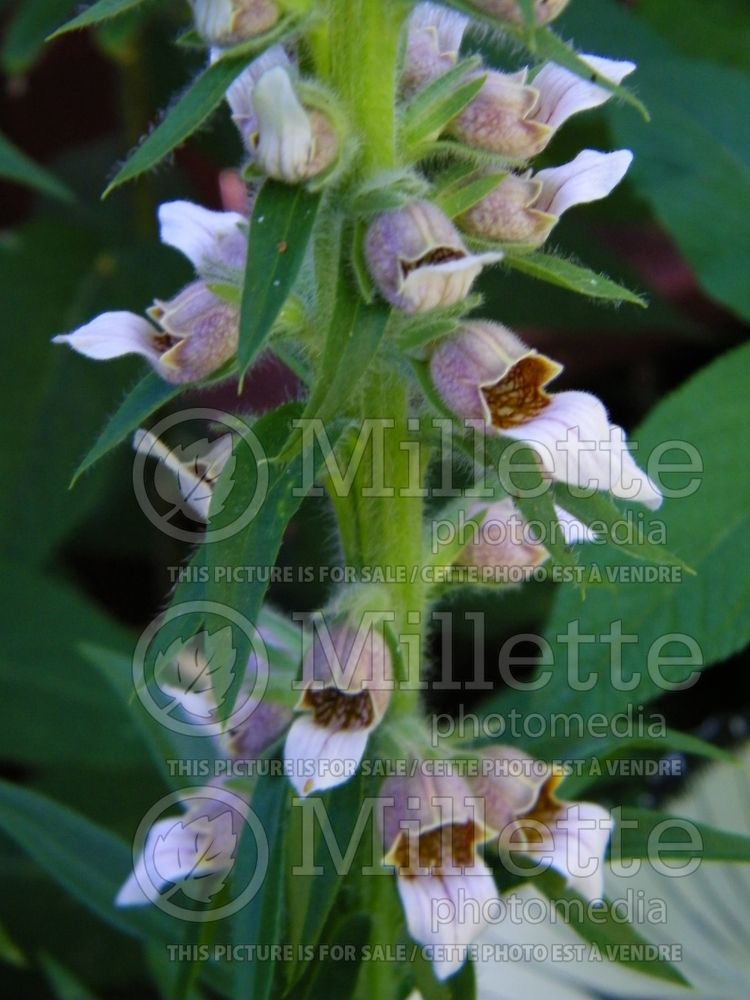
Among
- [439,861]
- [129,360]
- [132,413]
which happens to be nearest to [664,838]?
[439,861]

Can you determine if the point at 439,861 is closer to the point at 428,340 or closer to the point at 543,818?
the point at 543,818

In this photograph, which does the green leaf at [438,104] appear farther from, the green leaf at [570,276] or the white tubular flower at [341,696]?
the white tubular flower at [341,696]

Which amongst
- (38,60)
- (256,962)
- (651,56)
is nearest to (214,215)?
(256,962)

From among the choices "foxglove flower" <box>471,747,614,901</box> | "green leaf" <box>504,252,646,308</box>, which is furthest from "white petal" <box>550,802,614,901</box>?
"green leaf" <box>504,252,646,308</box>

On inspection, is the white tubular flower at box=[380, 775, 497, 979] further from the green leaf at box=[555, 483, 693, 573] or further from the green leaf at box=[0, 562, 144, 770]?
the green leaf at box=[0, 562, 144, 770]

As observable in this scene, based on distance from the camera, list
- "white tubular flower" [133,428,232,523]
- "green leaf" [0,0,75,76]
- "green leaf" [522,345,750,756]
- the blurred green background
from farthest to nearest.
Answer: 1. "green leaf" [0,0,75,76]
2. the blurred green background
3. "green leaf" [522,345,750,756]
4. "white tubular flower" [133,428,232,523]

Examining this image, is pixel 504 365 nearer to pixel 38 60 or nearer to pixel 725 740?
pixel 725 740
